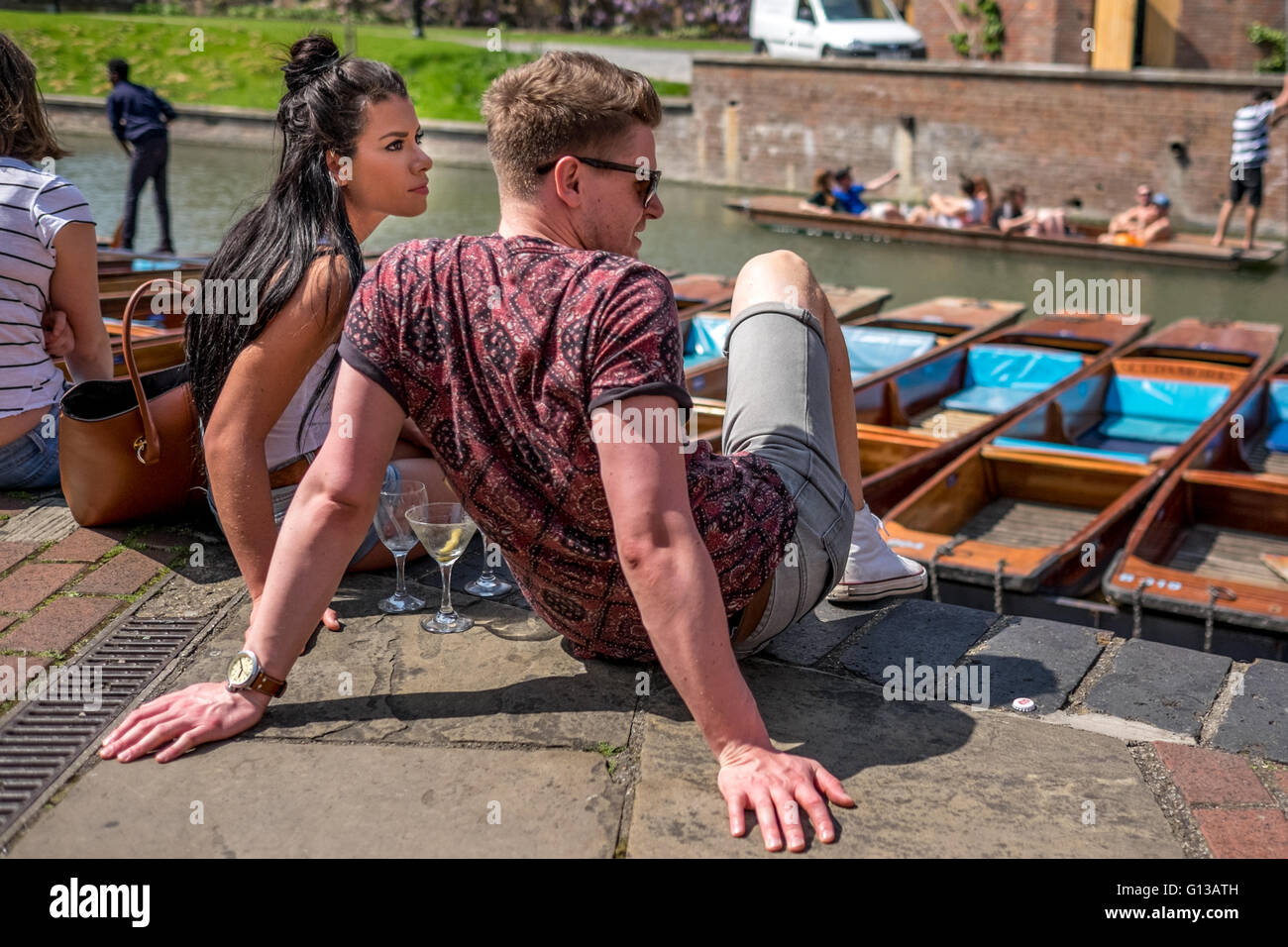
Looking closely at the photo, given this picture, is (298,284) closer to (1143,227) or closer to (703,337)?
(703,337)

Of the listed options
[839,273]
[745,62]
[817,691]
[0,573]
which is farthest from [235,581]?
[745,62]

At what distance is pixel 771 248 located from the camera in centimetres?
1484

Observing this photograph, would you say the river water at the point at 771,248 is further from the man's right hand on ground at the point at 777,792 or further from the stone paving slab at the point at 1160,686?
the man's right hand on ground at the point at 777,792

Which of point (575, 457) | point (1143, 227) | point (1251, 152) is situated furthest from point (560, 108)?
point (1251, 152)

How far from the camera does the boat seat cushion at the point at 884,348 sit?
7824mm

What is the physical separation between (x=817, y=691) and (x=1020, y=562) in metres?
2.42

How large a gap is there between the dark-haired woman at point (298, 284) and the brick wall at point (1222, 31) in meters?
19.7

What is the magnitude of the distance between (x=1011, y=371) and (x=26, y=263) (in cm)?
586

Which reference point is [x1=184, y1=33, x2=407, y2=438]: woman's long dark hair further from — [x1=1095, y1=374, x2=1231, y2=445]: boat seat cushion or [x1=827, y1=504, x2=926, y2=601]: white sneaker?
[x1=1095, y1=374, x2=1231, y2=445]: boat seat cushion

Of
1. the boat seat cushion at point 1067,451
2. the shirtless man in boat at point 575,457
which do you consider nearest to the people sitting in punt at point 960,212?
the boat seat cushion at point 1067,451

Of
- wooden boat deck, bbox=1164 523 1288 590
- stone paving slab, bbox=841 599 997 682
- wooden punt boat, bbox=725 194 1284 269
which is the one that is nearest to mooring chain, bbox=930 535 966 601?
wooden boat deck, bbox=1164 523 1288 590

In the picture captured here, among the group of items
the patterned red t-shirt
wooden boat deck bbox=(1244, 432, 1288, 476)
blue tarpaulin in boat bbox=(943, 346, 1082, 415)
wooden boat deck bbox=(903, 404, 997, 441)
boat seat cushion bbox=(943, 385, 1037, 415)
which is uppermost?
the patterned red t-shirt

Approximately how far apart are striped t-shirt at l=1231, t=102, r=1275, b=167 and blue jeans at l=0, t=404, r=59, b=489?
44.4 feet

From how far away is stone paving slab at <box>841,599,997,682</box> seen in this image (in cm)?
231
